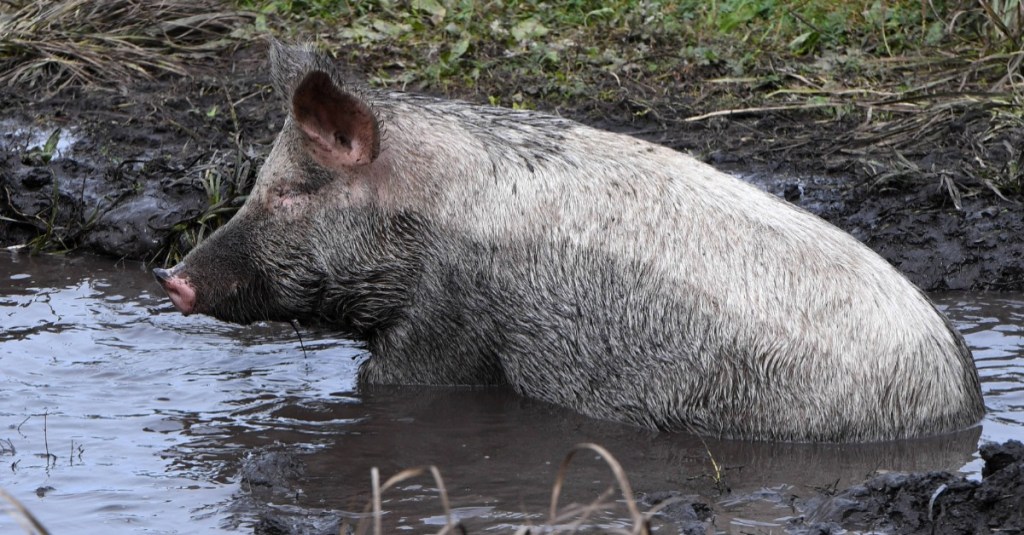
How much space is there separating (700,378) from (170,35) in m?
6.30

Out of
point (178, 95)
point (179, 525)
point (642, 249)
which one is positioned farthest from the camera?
point (178, 95)

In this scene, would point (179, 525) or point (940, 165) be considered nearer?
point (179, 525)

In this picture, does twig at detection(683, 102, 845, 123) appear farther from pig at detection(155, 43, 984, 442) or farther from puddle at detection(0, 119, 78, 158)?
puddle at detection(0, 119, 78, 158)

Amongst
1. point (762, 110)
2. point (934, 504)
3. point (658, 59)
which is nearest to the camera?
point (934, 504)

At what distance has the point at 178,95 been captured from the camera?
31.7 ft

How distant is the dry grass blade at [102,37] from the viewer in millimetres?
9914

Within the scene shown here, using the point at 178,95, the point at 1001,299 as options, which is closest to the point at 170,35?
the point at 178,95

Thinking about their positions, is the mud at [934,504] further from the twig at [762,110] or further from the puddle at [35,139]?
the puddle at [35,139]

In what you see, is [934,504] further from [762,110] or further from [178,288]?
[762,110]

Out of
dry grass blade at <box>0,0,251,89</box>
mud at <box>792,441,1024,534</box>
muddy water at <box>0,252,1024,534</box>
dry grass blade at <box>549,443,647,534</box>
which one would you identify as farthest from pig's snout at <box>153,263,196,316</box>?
dry grass blade at <box>0,0,251,89</box>

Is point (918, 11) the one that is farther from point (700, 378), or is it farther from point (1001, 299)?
point (700, 378)

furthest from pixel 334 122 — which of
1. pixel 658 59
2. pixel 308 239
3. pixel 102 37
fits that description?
pixel 102 37

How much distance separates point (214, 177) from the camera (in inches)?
332

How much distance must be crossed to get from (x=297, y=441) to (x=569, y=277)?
129 cm
